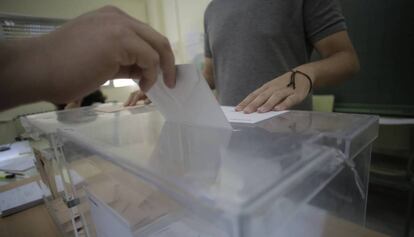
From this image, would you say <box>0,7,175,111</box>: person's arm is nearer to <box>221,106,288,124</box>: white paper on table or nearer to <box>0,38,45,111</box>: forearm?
<box>0,38,45,111</box>: forearm

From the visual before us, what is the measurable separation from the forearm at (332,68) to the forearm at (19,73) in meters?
0.58

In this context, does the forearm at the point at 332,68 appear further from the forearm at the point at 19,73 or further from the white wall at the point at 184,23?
the white wall at the point at 184,23

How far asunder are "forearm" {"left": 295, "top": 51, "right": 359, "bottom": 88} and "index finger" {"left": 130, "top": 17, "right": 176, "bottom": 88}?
400mm

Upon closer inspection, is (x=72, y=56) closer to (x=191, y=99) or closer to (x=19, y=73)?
(x=19, y=73)

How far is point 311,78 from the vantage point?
63cm

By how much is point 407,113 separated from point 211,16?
1.59 meters

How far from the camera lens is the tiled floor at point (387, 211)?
1662 mm

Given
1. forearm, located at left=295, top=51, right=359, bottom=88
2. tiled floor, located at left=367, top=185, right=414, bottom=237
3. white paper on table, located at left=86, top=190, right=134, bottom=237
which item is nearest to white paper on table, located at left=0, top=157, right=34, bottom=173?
white paper on table, located at left=86, top=190, right=134, bottom=237

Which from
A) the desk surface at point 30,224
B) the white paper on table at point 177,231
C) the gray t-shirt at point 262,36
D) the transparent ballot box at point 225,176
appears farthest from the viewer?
the gray t-shirt at point 262,36

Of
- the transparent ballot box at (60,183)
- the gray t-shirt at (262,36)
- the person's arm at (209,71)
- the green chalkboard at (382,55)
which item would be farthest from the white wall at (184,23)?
the transparent ballot box at (60,183)

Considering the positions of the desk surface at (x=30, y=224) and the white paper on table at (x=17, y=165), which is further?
the white paper on table at (x=17, y=165)

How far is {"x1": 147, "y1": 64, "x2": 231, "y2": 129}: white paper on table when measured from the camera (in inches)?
15.2

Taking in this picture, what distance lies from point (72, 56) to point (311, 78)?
0.54 meters

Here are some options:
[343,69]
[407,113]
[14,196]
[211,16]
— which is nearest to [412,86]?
[407,113]
